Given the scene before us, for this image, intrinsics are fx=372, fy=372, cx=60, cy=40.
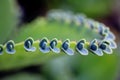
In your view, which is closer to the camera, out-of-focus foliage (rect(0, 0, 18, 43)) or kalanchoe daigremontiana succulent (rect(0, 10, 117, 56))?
kalanchoe daigremontiana succulent (rect(0, 10, 117, 56))

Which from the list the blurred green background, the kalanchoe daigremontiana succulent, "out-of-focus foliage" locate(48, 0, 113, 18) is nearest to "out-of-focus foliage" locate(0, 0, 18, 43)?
the blurred green background

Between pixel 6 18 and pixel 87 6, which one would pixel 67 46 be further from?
pixel 87 6

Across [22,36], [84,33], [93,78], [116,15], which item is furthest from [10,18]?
[116,15]

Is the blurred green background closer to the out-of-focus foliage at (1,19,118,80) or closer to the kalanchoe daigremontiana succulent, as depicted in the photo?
the out-of-focus foliage at (1,19,118,80)

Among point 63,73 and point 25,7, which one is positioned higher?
point 25,7

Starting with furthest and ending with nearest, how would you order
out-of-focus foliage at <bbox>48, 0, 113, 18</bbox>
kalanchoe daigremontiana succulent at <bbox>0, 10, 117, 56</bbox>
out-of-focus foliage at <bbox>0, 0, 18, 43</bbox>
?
out-of-focus foliage at <bbox>48, 0, 113, 18</bbox> → out-of-focus foliage at <bbox>0, 0, 18, 43</bbox> → kalanchoe daigremontiana succulent at <bbox>0, 10, 117, 56</bbox>

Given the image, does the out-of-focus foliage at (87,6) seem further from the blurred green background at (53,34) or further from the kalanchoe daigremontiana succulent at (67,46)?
the kalanchoe daigremontiana succulent at (67,46)

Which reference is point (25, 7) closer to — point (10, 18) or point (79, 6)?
point (79, 6)

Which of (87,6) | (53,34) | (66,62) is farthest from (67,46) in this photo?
(87,6)
